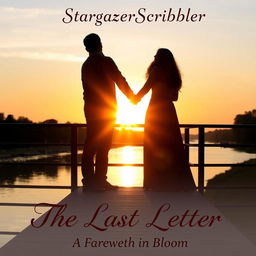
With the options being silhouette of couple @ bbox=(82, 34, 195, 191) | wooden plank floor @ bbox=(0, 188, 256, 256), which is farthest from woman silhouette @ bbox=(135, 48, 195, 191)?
wooden plank floor @ bbox=(0, 188, 256, 256)

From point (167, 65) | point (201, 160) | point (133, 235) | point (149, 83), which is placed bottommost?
point (133, 235)

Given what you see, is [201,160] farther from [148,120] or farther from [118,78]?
[118,78]

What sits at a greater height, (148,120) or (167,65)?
(167,65)

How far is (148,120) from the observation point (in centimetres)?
707

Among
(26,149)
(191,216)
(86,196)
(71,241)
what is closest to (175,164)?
(86,196)

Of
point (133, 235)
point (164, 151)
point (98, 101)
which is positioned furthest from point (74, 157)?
point (133, 235)

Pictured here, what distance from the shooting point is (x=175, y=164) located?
7145 mm

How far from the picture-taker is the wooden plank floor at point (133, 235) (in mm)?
4066

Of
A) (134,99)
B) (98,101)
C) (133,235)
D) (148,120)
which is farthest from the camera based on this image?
(134,99)

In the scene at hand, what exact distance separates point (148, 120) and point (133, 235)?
2.73 metres

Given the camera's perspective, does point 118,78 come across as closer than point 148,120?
Yes

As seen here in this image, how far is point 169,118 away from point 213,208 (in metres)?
1.60

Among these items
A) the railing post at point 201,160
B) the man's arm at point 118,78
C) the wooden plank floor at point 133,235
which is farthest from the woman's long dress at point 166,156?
the wooden plank floor at point 133,235

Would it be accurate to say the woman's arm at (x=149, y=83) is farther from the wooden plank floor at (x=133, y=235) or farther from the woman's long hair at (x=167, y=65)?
the wooden plank floor at (x=133, y=235)
